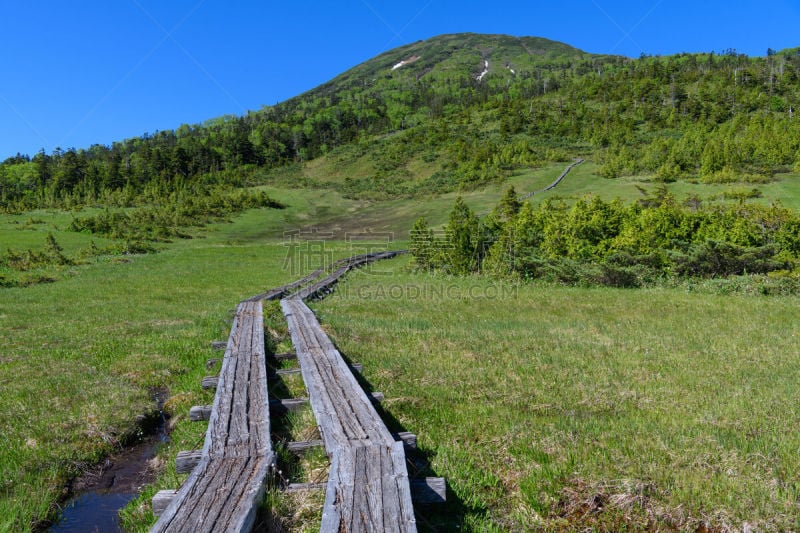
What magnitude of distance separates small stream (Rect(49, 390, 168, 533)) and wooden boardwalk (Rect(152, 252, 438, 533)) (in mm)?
917

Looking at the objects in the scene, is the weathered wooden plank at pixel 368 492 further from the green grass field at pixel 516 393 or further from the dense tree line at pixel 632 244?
the dense tree line at pixel 632 244

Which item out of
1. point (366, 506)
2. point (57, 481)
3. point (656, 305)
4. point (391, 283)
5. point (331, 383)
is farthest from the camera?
point (391, 283)

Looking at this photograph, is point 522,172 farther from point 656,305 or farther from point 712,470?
point 712,470

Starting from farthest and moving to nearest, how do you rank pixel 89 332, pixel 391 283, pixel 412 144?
pixel 412 144 < pixel 391 283 < pixel 89 332

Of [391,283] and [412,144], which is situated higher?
[412,144]

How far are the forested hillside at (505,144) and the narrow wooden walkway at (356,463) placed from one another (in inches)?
2674

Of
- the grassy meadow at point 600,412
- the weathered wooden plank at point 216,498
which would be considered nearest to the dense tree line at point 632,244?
the grassy meadow at point 600,412

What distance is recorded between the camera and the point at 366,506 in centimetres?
388

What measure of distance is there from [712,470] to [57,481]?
7593 mm

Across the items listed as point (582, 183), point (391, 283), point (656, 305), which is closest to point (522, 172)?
point (582, 183)

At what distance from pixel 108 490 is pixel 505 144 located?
Result: 126m

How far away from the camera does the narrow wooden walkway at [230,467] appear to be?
3.77m

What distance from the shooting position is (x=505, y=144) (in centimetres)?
12269

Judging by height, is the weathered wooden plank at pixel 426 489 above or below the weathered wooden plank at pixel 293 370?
above
